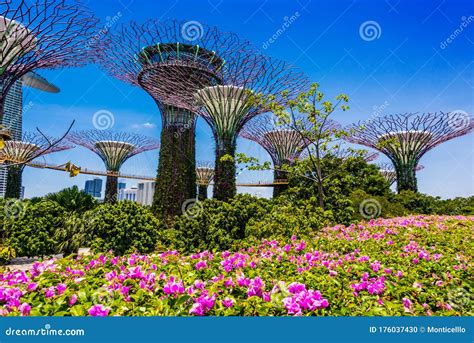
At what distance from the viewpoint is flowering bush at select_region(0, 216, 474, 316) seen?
210 cm

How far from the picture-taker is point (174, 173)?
14047mm

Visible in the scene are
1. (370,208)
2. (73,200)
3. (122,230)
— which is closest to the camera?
(122,230)

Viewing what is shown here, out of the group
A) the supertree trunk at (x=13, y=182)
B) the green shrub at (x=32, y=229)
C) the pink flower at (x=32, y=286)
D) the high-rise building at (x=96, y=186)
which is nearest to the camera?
the pink flower at (x=32, y=286)

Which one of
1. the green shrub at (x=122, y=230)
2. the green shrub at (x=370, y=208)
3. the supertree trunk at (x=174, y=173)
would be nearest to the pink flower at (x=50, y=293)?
the green shrub at (x=122, y=230)

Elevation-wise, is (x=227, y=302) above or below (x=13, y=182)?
below

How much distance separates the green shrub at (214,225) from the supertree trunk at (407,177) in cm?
1382

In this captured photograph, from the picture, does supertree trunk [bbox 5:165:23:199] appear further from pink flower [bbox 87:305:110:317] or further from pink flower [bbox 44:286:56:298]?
pink flower [bbox 87:305:110:317]

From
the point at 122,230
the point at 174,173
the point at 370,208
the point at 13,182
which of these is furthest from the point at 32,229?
the point at 13,182

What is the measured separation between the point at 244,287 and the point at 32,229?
8533mm

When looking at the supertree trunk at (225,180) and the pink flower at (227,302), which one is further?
the supertree trunk at (225,180)

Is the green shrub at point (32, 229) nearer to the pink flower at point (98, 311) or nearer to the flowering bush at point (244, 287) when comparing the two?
the flowering bush at point (244, 287)

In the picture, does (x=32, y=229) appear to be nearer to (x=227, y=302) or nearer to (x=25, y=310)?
(x=25, y=310)

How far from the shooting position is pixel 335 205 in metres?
10.9

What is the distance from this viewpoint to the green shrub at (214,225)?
8.68 metres
